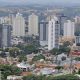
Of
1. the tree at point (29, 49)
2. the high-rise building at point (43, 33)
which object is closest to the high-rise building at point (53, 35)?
the high-rise building at point (43, 33)

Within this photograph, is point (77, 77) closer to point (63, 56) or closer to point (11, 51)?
point (63, 56)

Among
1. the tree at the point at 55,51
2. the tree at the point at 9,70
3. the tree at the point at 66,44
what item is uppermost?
the tree at the point at 9,70

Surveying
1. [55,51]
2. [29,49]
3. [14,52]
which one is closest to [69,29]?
[29,49]

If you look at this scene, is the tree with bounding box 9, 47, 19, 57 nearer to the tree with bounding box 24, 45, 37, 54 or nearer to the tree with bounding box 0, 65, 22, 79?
the tree with bounding box 24, 45, 37, 54

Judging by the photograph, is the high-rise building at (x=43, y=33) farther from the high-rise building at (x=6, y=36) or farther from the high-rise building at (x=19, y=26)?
the high-rise building at (x=6, y=36)

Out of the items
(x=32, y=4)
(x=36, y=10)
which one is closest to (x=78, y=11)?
(x=36, y=10)

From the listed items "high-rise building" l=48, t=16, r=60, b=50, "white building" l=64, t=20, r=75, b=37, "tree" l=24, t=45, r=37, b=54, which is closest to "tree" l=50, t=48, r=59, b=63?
"tree" l=24, t=45, r=37, b=54

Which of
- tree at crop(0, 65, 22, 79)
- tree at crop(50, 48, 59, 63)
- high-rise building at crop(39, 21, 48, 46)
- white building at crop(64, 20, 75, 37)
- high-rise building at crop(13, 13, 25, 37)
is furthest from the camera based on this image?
high-rise building at crop(13, 13, 25, 37)

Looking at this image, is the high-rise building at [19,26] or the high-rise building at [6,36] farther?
the high-rise building at [19,26]
